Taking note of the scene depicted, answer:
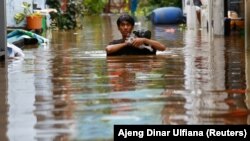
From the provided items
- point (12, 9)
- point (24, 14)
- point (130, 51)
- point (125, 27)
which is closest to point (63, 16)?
point (24, 14)

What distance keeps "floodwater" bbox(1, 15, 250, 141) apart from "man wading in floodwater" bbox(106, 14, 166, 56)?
10.5 inches

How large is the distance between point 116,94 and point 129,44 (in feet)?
18.4

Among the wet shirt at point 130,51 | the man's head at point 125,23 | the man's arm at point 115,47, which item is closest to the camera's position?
the man's head at point 125,23

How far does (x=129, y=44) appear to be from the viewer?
1355cm

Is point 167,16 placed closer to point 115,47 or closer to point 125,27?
point 115,47

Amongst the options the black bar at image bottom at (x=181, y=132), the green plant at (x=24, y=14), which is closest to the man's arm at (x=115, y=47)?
the black bar at image bottom at (x=181, y=132)

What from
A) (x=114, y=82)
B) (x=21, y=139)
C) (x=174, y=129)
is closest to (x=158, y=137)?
(x=174, y=129)

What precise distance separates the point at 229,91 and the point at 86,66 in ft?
14.2

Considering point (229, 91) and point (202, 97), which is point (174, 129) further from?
point (229, 91)

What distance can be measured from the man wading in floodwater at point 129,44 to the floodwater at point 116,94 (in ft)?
0.88

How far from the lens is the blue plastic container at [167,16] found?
35.2 m

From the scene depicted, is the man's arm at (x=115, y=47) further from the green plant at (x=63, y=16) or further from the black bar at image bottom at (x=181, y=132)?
the green plant at (x=63, y=16)

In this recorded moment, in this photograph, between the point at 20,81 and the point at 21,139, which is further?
the point at 20,81

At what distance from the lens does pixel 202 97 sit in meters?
7.69
